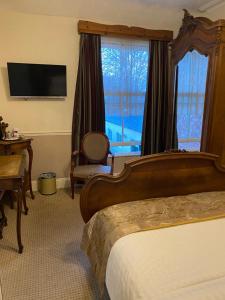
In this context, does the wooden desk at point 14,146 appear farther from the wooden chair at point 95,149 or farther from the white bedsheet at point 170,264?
the white bedsheet at point 170,264

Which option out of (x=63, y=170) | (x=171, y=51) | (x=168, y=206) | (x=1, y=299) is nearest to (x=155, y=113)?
(x=171, y=51)

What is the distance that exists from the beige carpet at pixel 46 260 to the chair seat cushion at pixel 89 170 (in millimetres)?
467

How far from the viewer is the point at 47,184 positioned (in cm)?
352

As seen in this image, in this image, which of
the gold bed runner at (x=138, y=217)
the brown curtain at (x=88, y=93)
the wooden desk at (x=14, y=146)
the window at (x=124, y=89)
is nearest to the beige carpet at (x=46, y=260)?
the gold bed runner at (x=138, y=217)

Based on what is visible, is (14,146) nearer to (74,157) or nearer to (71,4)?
(74,157)

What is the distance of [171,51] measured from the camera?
3.68 m

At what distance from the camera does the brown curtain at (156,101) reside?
3.74m

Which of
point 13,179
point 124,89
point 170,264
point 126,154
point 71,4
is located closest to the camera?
point 170,264

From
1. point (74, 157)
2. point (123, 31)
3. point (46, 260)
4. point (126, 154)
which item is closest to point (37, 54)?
point (123, 31)

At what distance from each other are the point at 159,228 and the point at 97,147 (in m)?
2.24

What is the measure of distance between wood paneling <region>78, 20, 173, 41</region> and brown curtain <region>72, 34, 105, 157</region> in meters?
0.09

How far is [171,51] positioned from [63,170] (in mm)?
2475

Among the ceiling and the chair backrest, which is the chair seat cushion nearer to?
the chair backrest

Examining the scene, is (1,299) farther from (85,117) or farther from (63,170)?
(85,117)
